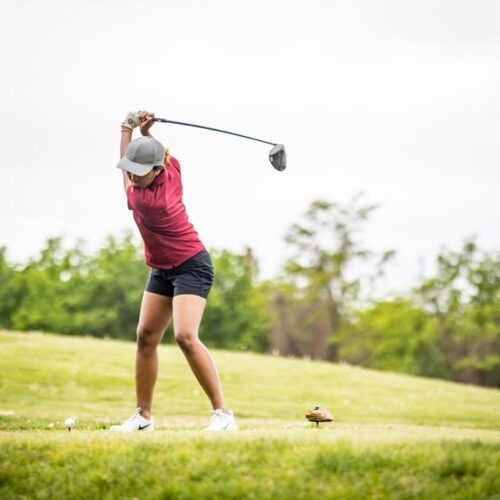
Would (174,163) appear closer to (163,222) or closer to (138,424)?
(163,222)

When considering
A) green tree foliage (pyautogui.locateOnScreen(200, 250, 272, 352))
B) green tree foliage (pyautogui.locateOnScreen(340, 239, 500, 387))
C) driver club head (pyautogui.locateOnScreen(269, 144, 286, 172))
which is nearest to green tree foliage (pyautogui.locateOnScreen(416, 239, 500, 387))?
green tree foliage (pyautogui.locateOnScreen(340, 239, 500, 387))

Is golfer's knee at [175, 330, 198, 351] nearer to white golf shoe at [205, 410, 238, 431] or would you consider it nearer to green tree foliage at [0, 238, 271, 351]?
white golf shoe at [205, 410, 238, 431]

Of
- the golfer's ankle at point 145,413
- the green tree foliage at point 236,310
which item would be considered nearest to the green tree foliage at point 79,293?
the green tree foliage at point 236,310

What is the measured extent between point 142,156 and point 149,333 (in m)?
1.69

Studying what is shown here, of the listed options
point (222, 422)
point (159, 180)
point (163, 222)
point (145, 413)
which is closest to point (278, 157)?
point (159, 180)

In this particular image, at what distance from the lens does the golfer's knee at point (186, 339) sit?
24.4 feet

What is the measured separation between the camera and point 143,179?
761 cm

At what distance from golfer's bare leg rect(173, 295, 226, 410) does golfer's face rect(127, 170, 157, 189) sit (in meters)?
1.08

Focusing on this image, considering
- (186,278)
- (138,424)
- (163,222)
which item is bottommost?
(138,424)

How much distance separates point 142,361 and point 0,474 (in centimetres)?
187

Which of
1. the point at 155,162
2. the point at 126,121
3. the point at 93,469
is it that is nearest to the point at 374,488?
the point at 93,469

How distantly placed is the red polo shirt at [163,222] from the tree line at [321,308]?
43.6 m

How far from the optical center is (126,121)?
8133mm

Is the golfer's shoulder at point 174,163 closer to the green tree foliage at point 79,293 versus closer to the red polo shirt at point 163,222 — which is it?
the red polo shirt at point 163,222
